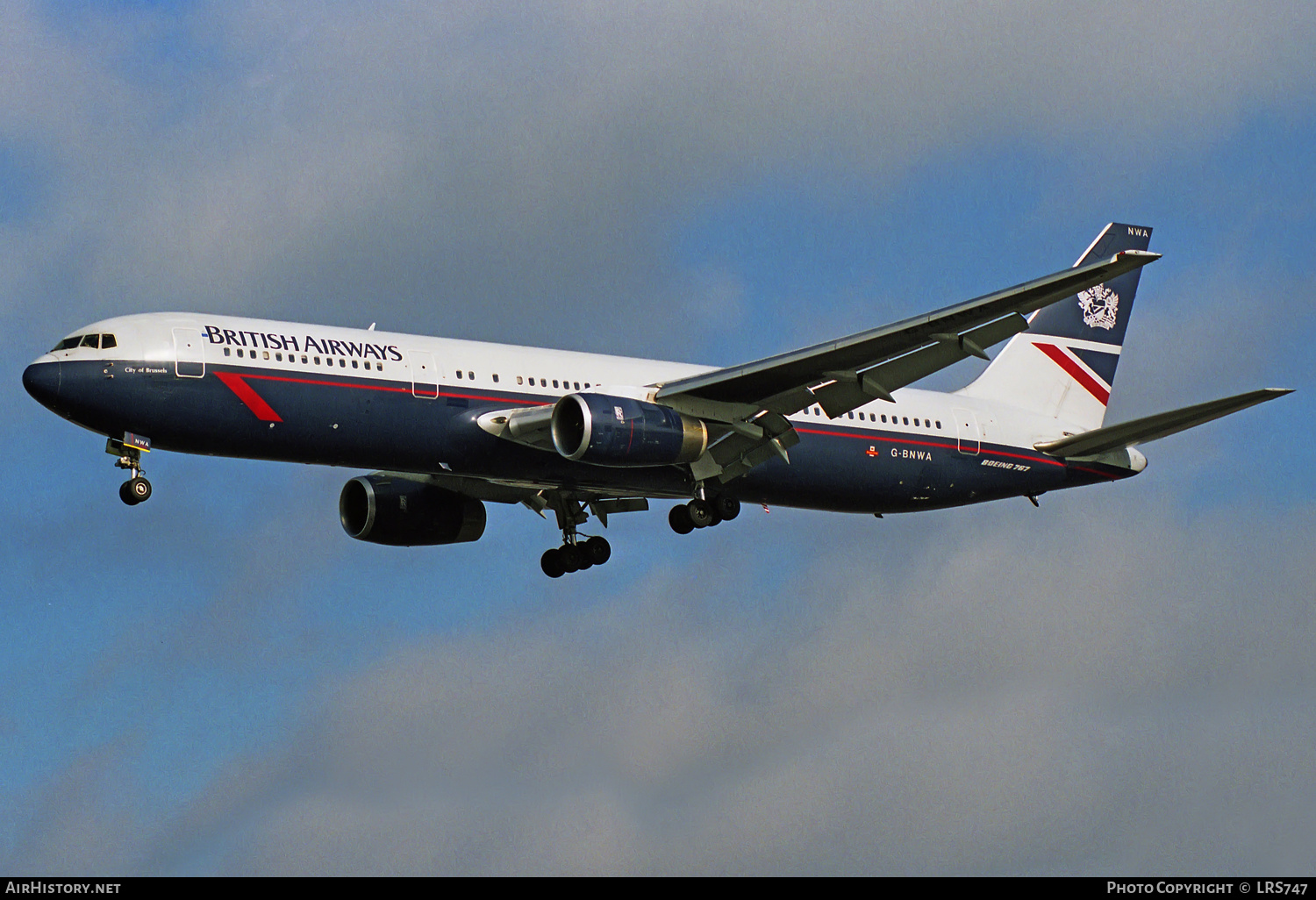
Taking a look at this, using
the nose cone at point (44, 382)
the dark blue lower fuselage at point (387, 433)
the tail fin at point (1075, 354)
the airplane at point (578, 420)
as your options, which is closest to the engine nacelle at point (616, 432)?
the airplane at point (578, 420)

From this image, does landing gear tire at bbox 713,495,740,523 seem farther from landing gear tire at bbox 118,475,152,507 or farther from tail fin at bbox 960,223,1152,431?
landing gear tire at bbox 118,475,152,507

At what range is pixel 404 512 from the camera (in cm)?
4806

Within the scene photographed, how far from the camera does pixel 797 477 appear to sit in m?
45.2

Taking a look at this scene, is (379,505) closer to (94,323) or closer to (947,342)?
(94,323)

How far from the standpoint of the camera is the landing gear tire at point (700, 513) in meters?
44.4

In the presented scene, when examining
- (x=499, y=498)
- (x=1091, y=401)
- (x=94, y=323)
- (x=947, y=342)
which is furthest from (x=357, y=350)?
(x=1091, y=401)

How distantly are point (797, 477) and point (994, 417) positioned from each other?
24.2 feet

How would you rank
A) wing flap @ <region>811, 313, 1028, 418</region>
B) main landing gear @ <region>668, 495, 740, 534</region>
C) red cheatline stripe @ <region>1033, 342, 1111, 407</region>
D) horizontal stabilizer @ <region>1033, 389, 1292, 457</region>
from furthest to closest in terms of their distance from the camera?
red cheatline stripe @ <region>1033, 342, 1111, 407</region> < main landing gear @ <region>668, 495, 740, 534</region> < horizontal stabilizer @ <region>1033, 389, 1292, 457</region> < wing flap @ <region>811, 313, 1028, 418</region>

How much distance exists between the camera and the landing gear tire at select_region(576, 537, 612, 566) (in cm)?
4888

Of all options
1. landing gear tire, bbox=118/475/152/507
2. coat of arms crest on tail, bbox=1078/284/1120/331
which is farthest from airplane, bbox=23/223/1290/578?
coat of arms crest on tail, bbox=1078/284/1120/331

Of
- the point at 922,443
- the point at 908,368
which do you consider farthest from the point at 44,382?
the point at 922,443

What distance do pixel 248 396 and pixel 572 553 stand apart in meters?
12.6

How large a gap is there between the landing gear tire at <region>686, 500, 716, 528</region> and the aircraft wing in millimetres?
1243

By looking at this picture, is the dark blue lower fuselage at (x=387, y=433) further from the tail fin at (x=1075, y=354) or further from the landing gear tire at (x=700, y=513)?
the tail fin at (x=1075, y=354)
